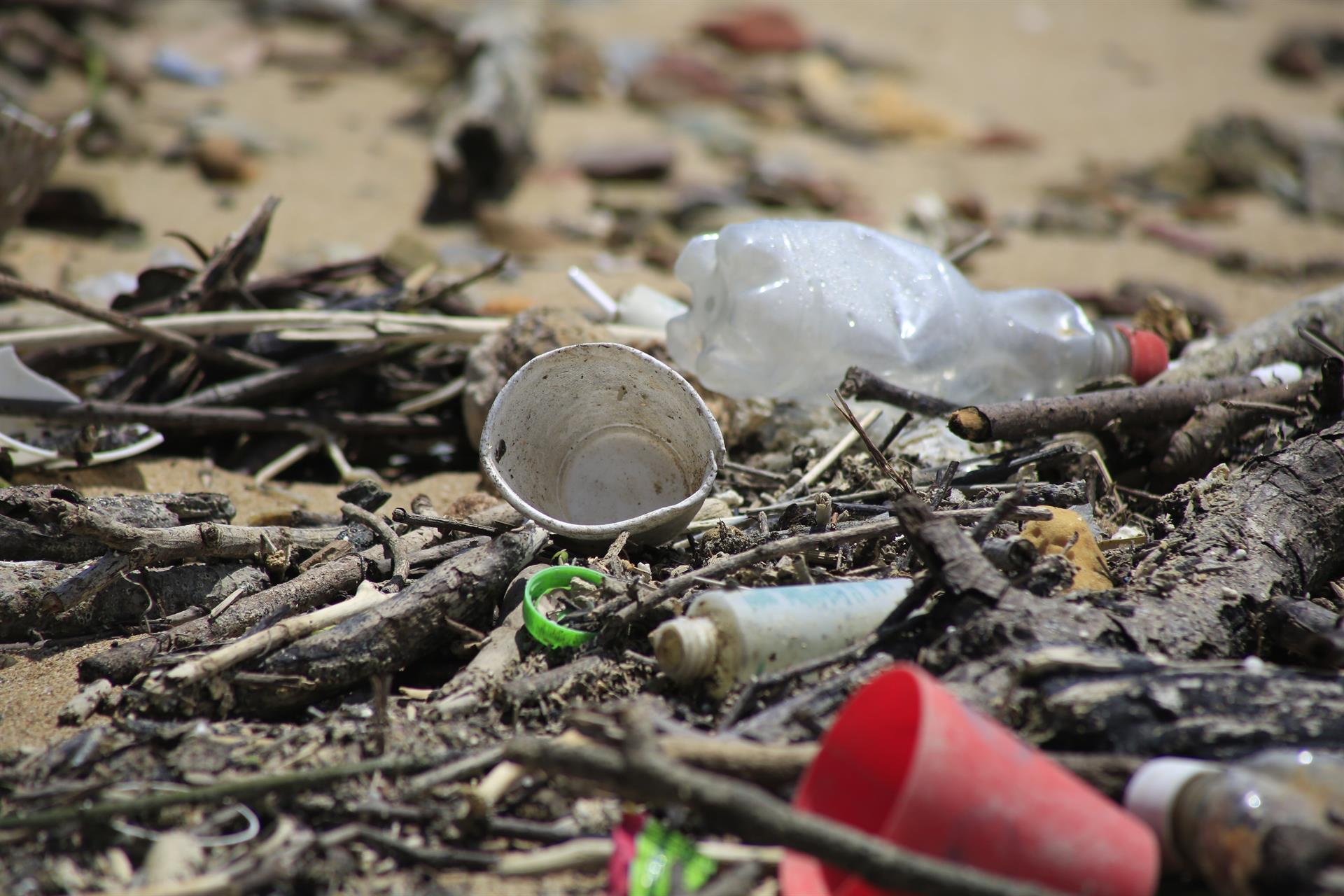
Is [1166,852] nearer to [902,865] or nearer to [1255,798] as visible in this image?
[1255,798]

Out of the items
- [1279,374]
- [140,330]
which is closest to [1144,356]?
[1279,374]

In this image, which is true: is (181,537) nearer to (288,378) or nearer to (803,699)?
(288,378)

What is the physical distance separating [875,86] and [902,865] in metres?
7.89

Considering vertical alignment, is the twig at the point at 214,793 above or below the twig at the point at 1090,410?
below

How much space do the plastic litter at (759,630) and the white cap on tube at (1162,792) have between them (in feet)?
1.88

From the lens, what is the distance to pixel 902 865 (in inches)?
50.8

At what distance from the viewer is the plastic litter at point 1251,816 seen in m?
1.30

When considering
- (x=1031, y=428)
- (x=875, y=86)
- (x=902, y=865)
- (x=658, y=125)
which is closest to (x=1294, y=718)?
(x=902, y=865)

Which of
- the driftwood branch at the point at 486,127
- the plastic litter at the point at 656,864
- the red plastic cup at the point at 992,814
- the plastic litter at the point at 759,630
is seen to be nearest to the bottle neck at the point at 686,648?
the plastic litter at the point at 759,630

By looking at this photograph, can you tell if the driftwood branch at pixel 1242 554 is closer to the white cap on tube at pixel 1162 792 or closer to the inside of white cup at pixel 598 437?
the white cap on tube at pixel 1162 792

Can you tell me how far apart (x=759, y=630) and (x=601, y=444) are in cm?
95

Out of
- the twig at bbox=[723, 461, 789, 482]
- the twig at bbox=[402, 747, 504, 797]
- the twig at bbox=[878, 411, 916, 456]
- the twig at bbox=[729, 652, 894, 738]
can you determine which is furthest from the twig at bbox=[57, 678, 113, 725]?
the twig at bbox=[878, 411, 916, 456]

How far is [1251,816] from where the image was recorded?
4.40 ft

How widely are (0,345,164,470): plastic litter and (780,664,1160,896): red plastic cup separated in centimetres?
242
